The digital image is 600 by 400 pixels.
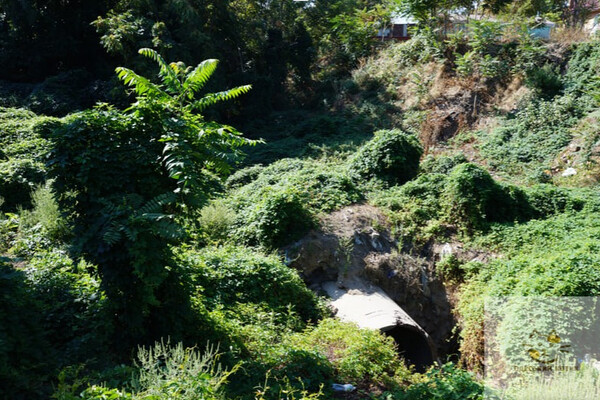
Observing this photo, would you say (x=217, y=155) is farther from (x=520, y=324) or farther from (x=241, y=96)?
(x=241, y=96)

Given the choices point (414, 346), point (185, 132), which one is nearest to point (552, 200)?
point (414, 346)

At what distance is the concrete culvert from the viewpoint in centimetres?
805

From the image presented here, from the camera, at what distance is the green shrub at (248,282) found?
7.52 meters

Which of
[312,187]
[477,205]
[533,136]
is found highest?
[533,136]

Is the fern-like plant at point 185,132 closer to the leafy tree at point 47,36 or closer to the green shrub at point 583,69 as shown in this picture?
the green shrub at point 583,69

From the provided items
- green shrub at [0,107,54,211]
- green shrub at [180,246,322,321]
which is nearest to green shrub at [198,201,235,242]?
green shrub at [180,246,322,321]

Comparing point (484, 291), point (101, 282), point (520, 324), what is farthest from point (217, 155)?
point (484, 291)

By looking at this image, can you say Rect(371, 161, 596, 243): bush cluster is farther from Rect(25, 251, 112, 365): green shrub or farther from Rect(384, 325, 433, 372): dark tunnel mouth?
Rect(25, 251, 112, 365): green shrub

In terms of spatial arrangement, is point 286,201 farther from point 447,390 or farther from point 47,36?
point 47,36

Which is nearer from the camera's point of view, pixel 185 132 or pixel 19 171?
pixel 185 132

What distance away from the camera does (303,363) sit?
5.87 meters

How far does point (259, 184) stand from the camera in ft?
39.9

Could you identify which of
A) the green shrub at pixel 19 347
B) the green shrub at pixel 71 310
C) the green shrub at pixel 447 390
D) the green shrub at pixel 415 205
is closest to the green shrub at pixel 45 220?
the green shrub at pixel 71 310

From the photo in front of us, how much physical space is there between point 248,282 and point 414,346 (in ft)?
10.5
